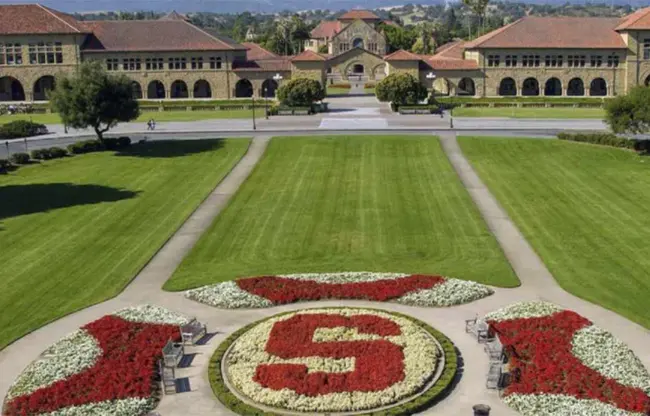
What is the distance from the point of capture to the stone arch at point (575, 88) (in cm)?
11058

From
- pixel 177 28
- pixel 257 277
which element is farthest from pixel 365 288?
pixel 177 28

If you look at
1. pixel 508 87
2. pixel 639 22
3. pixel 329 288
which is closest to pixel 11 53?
pixel 508 87

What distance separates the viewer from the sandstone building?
10544 cm

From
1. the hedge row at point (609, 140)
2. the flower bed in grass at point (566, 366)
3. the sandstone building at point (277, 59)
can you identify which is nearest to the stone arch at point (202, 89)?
the sandstone building at point (277, 59)

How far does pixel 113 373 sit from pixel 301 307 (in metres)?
8.57

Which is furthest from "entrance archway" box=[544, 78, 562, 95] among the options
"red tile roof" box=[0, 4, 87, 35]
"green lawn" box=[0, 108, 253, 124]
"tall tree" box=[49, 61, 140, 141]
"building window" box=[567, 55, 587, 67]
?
"tall tree" box=[49, 61, 140, 141]

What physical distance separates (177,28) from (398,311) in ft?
293

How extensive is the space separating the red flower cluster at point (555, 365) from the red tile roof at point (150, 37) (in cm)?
8633

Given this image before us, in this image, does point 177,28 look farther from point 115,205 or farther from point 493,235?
point 493,235

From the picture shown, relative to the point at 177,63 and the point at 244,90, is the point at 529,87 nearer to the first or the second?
the point at 244,90

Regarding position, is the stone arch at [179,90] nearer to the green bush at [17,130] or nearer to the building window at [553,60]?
the green bush at [17,130]

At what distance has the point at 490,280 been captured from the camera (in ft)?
111

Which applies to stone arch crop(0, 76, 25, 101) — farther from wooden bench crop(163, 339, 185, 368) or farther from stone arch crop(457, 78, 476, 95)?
wooden bench crop(163, 339, 185, 368)

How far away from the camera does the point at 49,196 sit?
50.9m
